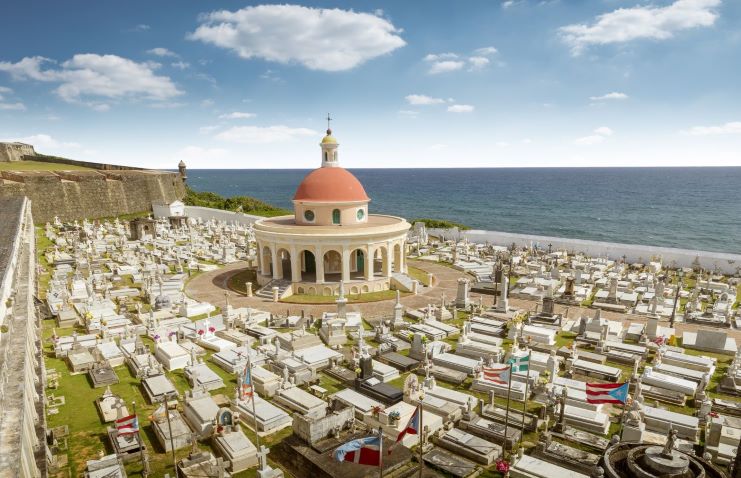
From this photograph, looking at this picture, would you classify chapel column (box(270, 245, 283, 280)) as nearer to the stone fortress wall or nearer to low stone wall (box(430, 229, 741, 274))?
low stone wall (box(430, 229, 741, 274))

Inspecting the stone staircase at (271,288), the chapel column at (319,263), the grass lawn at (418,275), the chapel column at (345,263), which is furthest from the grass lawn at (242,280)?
the grass lawn at (418,275)

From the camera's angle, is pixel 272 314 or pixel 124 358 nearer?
pixel 124 358

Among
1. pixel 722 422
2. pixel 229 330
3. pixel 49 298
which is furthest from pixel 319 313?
pixel 722 422

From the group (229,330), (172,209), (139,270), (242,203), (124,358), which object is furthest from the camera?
(242,203)

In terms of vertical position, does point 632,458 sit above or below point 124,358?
above

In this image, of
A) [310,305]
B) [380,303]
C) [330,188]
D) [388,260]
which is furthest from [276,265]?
[380,303]

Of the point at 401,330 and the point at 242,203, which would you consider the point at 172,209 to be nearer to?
the point at 242,203

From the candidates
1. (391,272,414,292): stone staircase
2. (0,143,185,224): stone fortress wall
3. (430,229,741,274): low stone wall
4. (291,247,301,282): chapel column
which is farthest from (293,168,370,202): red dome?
(0,143,185,224): stone fortress wall

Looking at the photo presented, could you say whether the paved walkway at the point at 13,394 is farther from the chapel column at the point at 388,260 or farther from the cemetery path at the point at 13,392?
the chapel column at the point at 388,260
